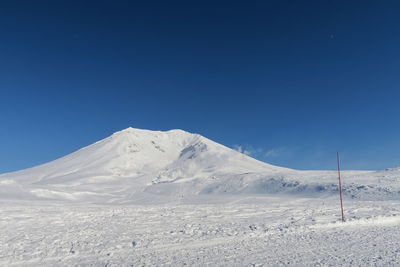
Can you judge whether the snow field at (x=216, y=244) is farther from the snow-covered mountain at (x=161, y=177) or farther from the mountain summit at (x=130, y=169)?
the mountain summit at (x=130, y=169)

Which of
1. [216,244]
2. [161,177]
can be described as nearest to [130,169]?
[161,177]

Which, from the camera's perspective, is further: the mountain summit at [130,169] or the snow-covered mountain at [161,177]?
the mountain summit at [130,169]

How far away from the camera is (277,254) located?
959 centimetres

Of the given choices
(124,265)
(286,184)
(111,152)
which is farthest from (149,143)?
(124,265)

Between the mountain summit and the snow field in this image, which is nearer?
the snow field

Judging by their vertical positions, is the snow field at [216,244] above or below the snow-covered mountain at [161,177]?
below

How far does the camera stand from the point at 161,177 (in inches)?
3093

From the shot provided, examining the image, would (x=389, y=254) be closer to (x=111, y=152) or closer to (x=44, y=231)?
(x=44, y=231)

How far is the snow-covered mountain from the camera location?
44094 millimetres

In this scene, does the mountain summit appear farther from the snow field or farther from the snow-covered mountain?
the snow field

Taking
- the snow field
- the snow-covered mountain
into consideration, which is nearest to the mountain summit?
the snow-covered mountain

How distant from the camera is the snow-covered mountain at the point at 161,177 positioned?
145ft

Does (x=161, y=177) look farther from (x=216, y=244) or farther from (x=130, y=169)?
(x=216, y=244)

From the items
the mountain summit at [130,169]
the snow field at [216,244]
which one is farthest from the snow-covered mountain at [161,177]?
the snow field at [216,244]
